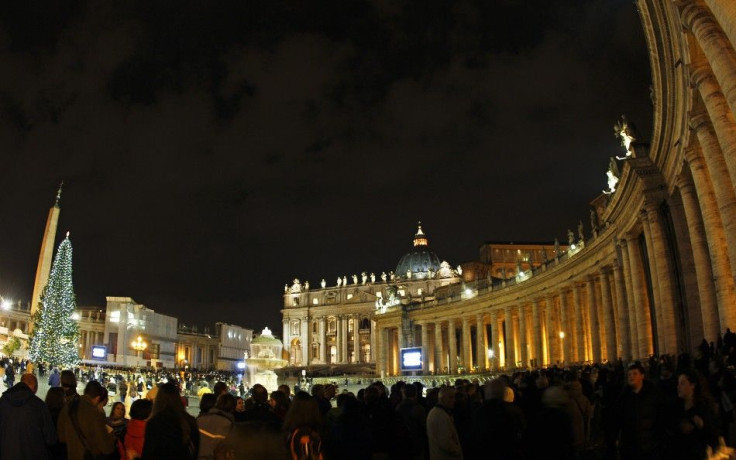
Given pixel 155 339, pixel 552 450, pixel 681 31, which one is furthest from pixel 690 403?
pixel 155 339

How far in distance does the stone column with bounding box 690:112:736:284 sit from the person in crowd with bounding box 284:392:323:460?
1673 centimetres

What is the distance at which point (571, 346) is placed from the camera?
170 ft

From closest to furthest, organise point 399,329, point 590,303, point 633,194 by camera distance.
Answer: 1. point 633,194
2. point 590,303
3. point 399,329

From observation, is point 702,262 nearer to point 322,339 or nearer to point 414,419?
point 414,419

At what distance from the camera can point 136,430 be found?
8219 millimetres

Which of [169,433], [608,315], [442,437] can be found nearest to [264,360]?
[608,315]

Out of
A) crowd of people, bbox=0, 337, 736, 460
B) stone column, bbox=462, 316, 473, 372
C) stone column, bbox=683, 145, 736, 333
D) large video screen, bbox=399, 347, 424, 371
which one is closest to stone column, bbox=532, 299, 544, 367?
large video screen, bbox=399, 347, 424, 371

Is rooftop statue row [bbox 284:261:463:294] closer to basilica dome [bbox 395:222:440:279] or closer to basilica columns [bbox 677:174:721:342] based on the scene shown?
basilica dome [bbox 395:222:440:279]

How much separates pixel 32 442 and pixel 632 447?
8537mm

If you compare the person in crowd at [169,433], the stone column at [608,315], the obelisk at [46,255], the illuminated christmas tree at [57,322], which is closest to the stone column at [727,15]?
the person in crowd at [169,433]

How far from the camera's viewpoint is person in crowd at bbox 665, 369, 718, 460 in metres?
7.43

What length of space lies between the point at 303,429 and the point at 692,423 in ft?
16.1

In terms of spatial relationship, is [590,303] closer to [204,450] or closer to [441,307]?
[441,307]

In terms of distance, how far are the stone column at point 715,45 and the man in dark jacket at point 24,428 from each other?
54.0 feet
